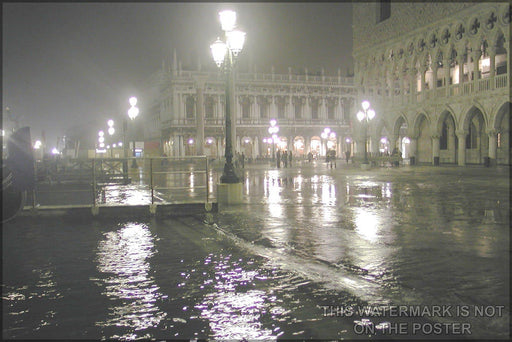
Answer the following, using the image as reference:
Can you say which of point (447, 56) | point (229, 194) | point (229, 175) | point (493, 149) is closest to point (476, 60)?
point (447, 56)

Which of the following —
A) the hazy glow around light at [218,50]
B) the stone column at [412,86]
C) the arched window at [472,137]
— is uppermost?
the stone column at [412,86]

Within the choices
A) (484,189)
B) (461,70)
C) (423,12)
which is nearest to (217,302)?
(484,189)

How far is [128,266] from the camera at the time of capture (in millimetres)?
6516

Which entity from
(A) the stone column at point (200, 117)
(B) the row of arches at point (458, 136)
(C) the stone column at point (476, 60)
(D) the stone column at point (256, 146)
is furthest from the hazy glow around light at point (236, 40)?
(D) the stone column at point (256, 146)

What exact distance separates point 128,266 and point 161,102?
8461cm

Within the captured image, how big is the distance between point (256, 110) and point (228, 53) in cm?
6815

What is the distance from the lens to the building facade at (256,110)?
78.8 meters

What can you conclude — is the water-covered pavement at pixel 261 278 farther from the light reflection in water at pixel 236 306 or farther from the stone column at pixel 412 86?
the stone column at pixel 412 86

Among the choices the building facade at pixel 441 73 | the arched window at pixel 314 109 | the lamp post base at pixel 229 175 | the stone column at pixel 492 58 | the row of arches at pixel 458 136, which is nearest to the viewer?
the lamp post base at pixel 229 175

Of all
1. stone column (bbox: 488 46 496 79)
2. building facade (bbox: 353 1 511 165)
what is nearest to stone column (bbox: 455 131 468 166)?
building facade (bbox: 353 1 511 165)

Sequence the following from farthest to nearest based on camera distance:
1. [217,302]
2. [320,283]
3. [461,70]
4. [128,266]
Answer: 1. [461,70]
2. [128,266]
3. [320,283]
4. [217,302]

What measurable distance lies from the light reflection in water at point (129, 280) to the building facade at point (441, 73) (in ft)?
100

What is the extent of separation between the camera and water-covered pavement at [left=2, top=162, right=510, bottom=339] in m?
4.23

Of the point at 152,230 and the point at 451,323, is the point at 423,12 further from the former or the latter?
the point at 451,323
